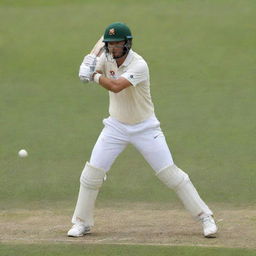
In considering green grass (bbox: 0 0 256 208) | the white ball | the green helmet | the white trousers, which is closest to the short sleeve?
the green helmet

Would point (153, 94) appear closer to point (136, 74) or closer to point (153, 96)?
point (153, 96)

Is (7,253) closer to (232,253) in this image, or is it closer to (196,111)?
(232,253)

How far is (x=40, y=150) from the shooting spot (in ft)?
39.8

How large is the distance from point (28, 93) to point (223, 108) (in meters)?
3.70

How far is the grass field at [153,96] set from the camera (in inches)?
399

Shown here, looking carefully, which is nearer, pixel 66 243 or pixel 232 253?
pixel 232 253

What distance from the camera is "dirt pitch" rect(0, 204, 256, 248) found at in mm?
7891

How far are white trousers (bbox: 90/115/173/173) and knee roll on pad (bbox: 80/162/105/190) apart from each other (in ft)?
0.13

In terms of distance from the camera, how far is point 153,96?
49.5ft

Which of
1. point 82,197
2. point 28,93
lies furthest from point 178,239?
point 28,93

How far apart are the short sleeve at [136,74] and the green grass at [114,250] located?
1.50 m

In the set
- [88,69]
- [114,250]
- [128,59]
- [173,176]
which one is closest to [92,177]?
[173,176]

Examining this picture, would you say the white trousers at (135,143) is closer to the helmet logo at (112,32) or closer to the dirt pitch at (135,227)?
the dirt pitch at (135,227)

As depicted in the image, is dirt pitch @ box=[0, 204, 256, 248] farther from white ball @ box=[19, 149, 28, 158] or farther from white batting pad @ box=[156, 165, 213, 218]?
white ball @ box=[19, 149, 28, 158]
